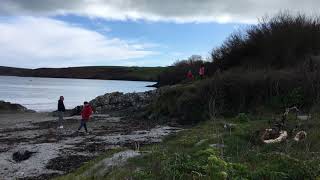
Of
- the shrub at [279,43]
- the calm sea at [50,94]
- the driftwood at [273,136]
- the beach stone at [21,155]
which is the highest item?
the shrub at [279,43]

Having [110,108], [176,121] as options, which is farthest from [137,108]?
[176,121]

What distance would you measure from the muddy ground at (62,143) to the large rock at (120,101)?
12.3 metres

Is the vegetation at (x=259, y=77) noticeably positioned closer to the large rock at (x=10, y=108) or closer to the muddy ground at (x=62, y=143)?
the muddy ground at (x=62, y=143)

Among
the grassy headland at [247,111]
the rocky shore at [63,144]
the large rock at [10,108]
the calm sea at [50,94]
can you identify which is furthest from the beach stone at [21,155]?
the calm sea at [50,94]

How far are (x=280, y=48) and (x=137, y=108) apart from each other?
1327 cm

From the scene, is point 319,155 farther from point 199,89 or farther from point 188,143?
point 199,89

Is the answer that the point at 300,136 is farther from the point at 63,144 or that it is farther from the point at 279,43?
the point at 279,43

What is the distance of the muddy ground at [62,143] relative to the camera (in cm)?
1777

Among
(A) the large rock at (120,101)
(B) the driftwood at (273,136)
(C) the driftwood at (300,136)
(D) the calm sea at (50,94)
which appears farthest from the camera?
(D) the calm sea at (50,94)

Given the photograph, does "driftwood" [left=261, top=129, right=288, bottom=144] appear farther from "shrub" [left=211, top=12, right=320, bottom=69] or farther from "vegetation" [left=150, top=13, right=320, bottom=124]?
"shrub" [left=211, top=12, right=320, bottom=69]

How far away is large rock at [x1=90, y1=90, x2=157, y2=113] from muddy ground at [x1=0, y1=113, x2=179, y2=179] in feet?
40.2

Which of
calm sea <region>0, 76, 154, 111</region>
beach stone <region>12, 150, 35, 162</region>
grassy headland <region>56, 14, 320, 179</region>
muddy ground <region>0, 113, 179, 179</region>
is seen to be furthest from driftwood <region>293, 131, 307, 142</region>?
calm sea <region>0, 76, 154, 111</region>

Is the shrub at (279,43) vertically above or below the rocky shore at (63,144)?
above

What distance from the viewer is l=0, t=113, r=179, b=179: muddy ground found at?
17.8 metres
